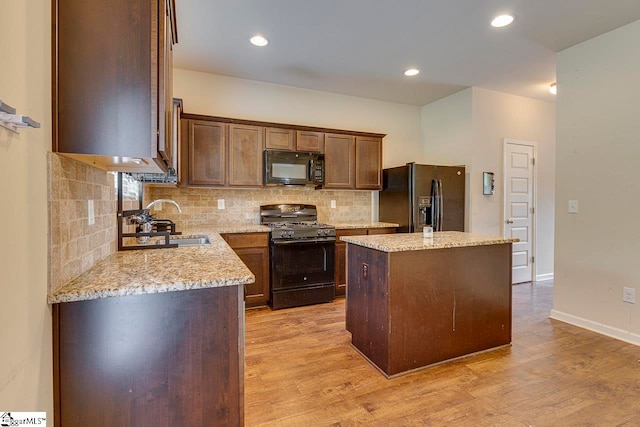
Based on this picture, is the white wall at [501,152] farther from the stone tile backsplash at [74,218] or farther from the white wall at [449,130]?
the stone tile backsplash at [74,218]

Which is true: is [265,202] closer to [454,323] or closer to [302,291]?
[302,291]

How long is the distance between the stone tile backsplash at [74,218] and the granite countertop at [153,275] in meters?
0.05

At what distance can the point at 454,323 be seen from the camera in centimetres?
234

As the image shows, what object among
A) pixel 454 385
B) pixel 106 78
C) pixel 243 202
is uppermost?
pixel 106 78

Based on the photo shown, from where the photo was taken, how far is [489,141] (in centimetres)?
432

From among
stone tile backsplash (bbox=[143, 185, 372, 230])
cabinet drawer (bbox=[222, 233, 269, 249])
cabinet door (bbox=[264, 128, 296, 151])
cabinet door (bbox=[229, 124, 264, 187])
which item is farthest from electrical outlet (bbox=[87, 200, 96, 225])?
cabinet door (bbox=[264, 128, 296, 151])

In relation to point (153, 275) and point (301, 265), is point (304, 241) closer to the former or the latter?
point (301, 265)

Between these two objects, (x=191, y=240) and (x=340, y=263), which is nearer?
(x=191, y=240)

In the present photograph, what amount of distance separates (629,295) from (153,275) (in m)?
3.68

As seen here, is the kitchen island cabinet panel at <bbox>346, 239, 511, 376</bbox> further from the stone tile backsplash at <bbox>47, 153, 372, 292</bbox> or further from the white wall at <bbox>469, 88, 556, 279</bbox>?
the white wall at <bbox>469, 88, 556, 279</bbox>

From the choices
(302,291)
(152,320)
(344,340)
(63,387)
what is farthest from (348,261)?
(63,387)

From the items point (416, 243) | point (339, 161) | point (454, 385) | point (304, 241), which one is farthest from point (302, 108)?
point (454, 385)

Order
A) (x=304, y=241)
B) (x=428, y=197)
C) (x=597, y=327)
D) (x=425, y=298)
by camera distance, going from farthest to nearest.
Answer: (x=428, y=197) < (x=304, y=241) < (x=597, y=327) < (x=425, y=298)

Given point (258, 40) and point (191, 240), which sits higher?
point (258, 40)
